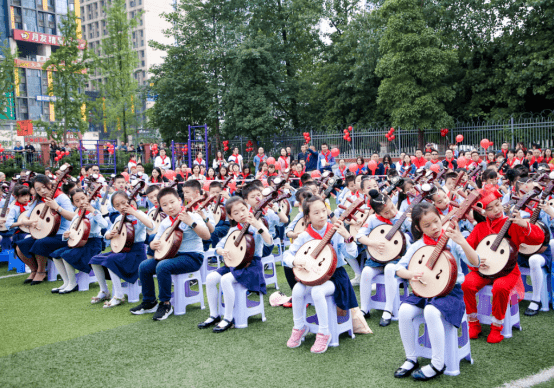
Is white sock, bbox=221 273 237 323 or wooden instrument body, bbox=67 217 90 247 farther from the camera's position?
wooden instrument body, bbox=67 217 90 247

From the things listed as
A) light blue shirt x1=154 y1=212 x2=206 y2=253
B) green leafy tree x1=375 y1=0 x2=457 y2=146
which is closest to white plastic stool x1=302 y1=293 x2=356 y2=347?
light blue shirt x1=154 y1=212 x2=206 y2=253

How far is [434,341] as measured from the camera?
3.51m

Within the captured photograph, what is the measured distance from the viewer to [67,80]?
22.0 m

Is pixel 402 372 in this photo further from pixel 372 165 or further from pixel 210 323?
pixel 372 165

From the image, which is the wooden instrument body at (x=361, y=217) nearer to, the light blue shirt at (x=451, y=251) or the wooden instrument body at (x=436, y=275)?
the light blue shirt at (x=451, y=251)

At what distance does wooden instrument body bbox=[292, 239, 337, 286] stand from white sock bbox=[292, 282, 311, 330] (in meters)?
0.09

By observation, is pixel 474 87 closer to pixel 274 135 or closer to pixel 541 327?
pixel 274 135

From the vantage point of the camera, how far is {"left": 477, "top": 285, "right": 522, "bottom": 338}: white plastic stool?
4.25 meters

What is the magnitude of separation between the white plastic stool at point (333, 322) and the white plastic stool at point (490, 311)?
1210mm

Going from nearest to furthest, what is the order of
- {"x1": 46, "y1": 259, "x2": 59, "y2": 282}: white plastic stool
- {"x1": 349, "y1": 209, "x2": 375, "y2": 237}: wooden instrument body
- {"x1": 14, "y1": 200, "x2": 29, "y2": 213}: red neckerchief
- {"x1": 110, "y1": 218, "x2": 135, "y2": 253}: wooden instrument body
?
{"x1": 349, "y1": 209, "x2": 375, "y2": 237}: wooden instrument body → {"x1": 110, "y1": 218, "x2": 135, "y2": 253}: wooden instrument body → {"x1": 46, "y1": 259, "x2": 59, "y2": 282}: white plastic stool → {"x1": 14, "y1": 200, "x2": 29, "y2": 213}: red neckerchief

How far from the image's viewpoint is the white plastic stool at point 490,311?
14.0ft

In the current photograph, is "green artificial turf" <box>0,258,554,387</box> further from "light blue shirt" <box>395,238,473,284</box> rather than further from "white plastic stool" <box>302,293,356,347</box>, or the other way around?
"light blue shirt" <box>395,238,473,284</box>

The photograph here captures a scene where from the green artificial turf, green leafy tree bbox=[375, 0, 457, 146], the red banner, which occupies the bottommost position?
the green artificial turf

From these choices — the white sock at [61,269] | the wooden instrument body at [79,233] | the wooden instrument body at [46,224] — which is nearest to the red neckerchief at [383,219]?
the wooden instrument body at [79,233]
